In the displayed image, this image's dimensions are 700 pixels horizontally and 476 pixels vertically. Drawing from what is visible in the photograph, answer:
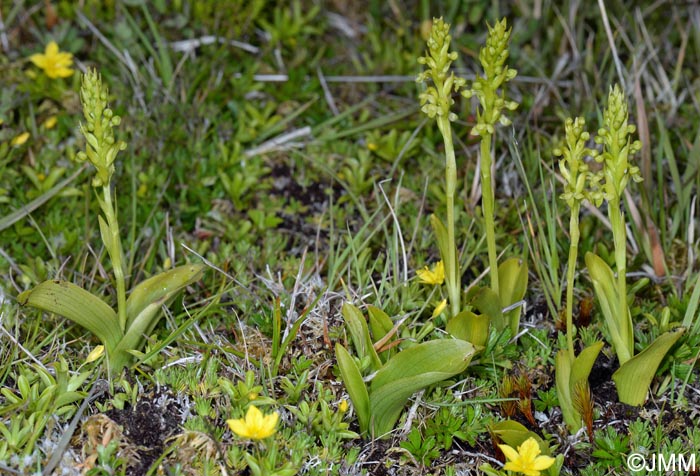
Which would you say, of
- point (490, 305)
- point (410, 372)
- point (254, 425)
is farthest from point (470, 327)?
point (254, 425)

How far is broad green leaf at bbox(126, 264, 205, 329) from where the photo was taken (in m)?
2.72

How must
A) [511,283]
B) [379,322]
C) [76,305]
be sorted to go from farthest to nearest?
[511,283]
[379,322]
[76,305]

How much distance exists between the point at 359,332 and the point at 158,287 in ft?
2.29

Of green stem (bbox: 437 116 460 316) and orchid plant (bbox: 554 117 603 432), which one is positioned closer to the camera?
orchid plant (bbox: 554 117 603 432)

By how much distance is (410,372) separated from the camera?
98.3 inches

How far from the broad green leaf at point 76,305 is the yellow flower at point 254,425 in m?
0.61

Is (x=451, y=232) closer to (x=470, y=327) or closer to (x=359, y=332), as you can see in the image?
(x=470, y=327)

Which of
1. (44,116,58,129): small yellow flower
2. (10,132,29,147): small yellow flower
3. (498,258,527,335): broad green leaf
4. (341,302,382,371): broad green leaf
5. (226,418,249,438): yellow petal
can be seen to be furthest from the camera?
(44,116,58,129): small yellow flower

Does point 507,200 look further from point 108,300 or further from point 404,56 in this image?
point 108,300

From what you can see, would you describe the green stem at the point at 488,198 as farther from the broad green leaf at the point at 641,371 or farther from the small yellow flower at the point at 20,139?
the small yellow flower at the point at 20,139

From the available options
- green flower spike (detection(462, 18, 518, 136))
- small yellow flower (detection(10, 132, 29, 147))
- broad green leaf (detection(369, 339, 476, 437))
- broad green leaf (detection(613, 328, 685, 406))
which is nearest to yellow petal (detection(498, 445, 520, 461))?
broad green leaf (detection(369, 339, 476, 437))

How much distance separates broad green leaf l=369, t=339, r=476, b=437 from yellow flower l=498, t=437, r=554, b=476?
0.90 ft

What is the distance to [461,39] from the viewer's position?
4551mm

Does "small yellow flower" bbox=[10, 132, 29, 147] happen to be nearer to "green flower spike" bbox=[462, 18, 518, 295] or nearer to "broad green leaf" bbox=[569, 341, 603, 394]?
"green flower spike" bbox=[462, 18, 518, 295]
